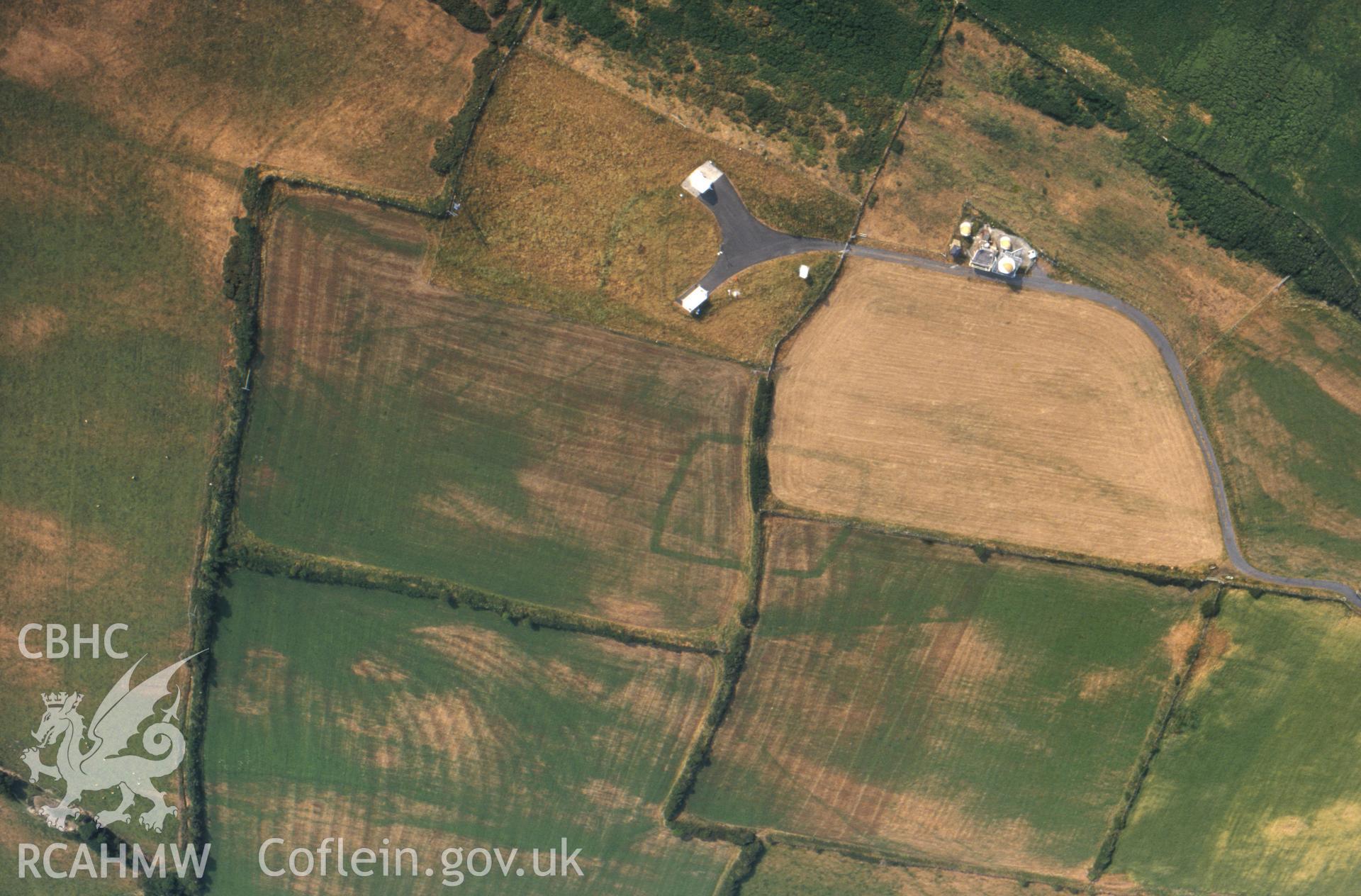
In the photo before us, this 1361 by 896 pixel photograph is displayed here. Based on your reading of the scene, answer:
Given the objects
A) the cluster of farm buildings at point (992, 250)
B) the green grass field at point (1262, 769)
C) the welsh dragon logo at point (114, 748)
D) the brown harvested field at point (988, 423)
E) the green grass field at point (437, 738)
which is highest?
the cluster of farm buildings at point (992, 250)

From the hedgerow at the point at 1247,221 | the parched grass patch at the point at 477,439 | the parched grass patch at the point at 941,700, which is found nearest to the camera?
the hedgerow at the point at 1247,221

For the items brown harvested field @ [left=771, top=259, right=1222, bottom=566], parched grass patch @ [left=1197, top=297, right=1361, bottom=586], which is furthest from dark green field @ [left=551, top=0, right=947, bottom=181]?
parched grass patch @ [left=1197, top=297, right=1361, bottom=586]

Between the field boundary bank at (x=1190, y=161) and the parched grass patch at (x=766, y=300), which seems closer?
the field boundary bank at (x=1190, y=161)

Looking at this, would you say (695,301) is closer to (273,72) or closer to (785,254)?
(785,254)

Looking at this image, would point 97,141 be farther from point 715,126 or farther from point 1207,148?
point 1207,148

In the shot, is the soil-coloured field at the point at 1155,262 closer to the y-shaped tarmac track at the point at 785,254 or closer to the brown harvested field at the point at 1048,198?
the brown harvested field at the point at 1048,198

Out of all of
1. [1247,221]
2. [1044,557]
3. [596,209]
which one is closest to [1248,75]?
[1247,221]

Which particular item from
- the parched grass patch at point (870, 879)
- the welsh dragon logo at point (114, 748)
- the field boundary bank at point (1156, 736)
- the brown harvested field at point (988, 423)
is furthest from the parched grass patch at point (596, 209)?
the parched grass patch at point (870, 879)
